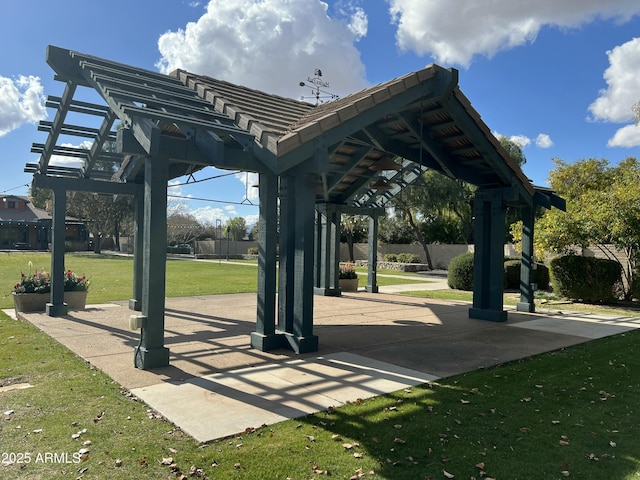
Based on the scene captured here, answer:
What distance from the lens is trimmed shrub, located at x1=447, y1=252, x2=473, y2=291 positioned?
18188mm

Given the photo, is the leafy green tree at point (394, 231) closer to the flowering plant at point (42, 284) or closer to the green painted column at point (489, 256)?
the green painted column at point (489, 256)

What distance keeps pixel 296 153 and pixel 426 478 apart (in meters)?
4.36

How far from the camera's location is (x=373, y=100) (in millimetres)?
7273

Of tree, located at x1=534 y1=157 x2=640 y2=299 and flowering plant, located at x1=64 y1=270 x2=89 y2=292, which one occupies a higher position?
tree, located at x1=534 y1=157 x2=640 y2=299

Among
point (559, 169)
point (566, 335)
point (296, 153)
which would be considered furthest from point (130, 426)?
point (559, 169)

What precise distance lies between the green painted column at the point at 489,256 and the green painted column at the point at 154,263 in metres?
7.14

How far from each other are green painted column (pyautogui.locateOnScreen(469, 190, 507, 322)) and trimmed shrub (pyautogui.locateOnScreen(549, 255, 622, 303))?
4.92 meters

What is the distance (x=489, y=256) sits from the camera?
10.5 metres

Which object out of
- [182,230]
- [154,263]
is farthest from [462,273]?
[182,230]

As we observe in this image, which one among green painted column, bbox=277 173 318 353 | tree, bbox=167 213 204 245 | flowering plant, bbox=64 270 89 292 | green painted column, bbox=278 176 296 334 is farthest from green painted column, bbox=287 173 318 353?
tree, bbox=167 213 204 245

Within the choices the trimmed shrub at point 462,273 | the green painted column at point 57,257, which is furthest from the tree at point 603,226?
the green painted column at point 57,257

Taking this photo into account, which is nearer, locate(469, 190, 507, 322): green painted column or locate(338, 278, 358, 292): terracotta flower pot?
locate(469, 190, 507, 322): green painted column

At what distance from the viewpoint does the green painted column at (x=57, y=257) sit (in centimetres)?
982

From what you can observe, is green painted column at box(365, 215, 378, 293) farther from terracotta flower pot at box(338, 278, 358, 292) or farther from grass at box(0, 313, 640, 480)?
grass at box(0, 313, 640, 480)
